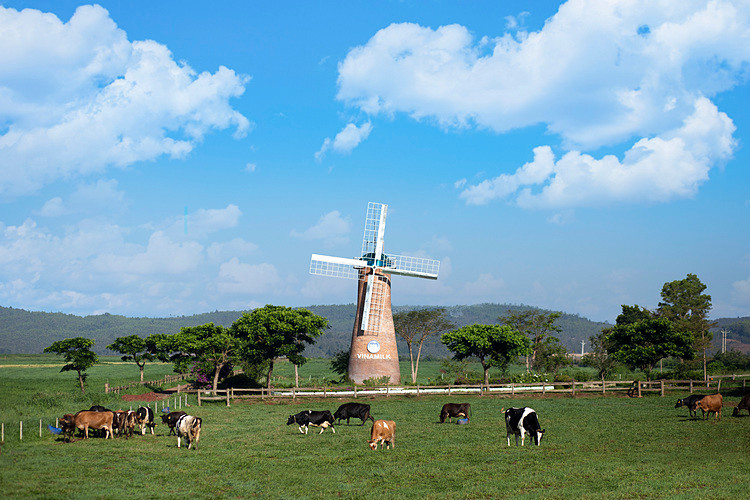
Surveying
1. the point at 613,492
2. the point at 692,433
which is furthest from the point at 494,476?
the point at 692,433

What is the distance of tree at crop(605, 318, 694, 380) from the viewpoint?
185 feet

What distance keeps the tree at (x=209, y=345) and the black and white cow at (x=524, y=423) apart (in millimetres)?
33222

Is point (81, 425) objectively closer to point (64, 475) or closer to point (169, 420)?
point (169, 420)

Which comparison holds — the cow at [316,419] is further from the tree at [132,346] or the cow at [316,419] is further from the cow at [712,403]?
the tree at [132,346]

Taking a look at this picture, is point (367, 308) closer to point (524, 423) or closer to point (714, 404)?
point (714, 404)

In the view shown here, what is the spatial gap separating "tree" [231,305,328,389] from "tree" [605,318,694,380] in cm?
2938

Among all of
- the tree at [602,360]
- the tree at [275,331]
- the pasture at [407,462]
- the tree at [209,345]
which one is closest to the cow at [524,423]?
the pasture at [407,462]

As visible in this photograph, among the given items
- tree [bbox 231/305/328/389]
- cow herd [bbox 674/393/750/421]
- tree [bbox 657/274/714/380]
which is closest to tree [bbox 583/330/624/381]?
tree [bbox 657/274/714/380]

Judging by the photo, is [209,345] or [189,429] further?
[209,345]

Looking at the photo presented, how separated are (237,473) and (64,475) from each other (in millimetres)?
4966

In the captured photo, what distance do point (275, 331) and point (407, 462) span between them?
35.4 metres

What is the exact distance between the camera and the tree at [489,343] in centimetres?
5425

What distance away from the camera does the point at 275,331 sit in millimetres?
54000

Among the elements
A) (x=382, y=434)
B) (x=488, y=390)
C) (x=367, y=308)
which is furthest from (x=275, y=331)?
(x=382, y=434)
